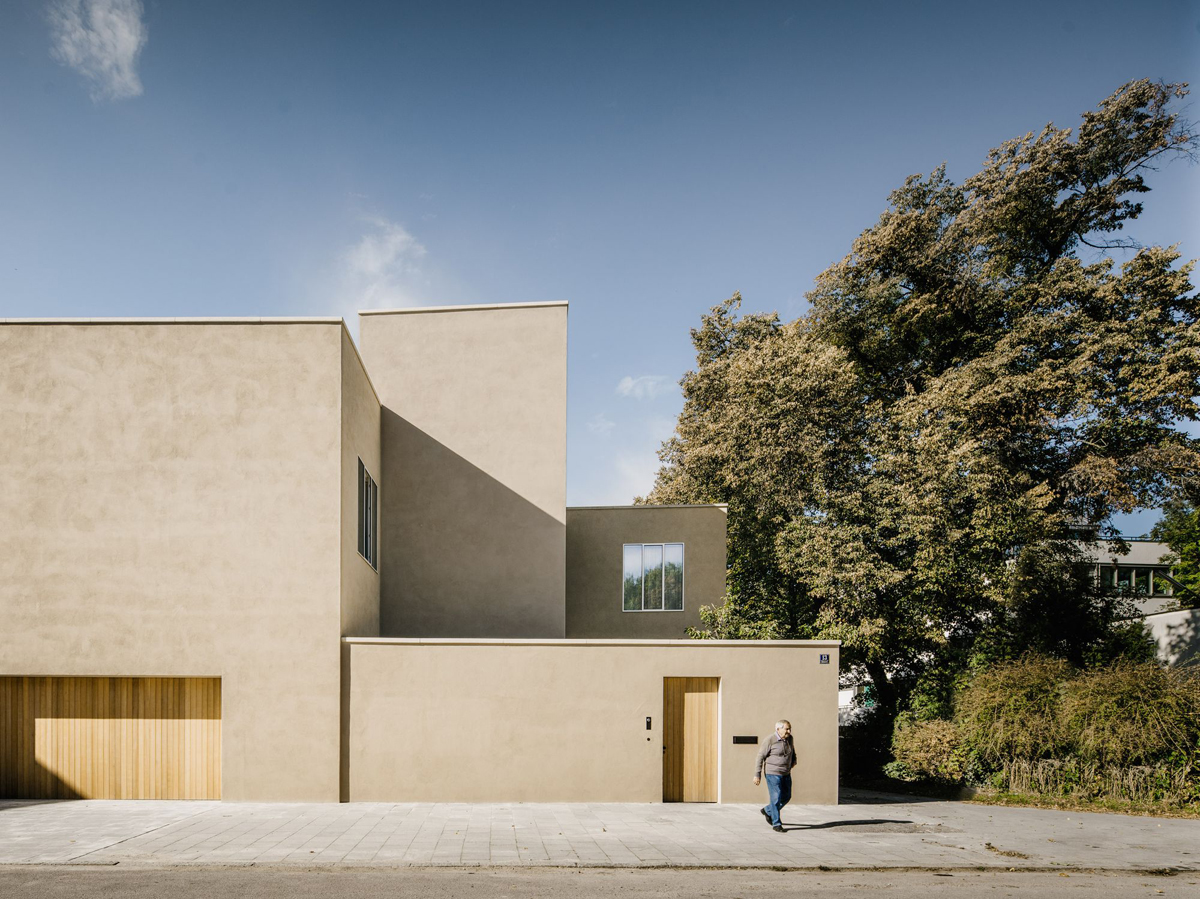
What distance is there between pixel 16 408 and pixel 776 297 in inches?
840

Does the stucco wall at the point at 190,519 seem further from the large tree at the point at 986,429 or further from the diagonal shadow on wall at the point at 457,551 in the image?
the large tree at the point at 986,429

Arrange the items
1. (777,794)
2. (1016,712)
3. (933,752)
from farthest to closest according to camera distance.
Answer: (933,752), (1016,712), (777,794)

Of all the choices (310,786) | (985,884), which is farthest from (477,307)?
(985,884)

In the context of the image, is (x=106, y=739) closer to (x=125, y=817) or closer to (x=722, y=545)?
(x=125, y=817)

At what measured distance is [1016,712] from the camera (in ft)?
46.3

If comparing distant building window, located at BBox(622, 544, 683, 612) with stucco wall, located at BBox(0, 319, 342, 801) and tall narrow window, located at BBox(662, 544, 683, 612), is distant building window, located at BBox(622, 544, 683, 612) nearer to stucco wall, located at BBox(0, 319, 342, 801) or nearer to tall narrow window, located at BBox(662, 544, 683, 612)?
tall narrow window, located at BBox(662, 544, 683, 612)

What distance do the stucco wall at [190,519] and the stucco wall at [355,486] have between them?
324 millimetres

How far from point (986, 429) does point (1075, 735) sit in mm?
7928

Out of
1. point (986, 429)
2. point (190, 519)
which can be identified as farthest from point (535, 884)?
A: point (986, 429)

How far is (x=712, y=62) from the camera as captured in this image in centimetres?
1471

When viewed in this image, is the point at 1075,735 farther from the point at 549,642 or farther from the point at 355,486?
the point at 355,486

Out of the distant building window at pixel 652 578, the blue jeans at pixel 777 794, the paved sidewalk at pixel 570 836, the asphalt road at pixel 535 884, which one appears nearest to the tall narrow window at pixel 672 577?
the distant building window at pixel 652 578

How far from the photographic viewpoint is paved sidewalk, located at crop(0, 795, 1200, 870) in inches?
320

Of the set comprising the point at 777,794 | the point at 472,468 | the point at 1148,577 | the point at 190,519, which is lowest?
the point at 1148,577
